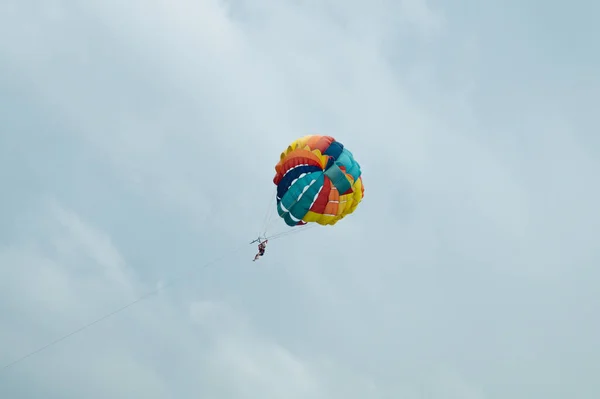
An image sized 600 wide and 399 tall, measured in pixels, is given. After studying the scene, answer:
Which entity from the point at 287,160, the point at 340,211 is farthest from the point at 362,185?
the point at 287,160

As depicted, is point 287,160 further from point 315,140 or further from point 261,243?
point 261,243

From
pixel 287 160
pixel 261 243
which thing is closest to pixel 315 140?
pixel 287 160

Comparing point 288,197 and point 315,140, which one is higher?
point 315,140

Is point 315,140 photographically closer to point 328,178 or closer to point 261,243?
point 328,178

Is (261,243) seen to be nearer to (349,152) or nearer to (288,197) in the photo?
(288,197)

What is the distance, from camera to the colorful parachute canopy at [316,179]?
54812mm

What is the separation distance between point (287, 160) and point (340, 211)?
5742 mm

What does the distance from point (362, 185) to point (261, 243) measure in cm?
929

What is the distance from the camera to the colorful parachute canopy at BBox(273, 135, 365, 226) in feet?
180

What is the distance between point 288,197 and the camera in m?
55.2

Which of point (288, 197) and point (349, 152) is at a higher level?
point (349, 152)

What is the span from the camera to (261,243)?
2190 inches

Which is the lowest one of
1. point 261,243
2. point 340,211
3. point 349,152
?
point 261,243

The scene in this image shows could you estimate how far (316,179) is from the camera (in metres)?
54.8
